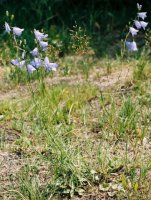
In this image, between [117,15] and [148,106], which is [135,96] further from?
[117,15]

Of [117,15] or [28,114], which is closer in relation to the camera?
[28,114]

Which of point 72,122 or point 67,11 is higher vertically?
point 67,11

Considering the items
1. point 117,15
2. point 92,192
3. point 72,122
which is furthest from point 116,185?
point 117,15

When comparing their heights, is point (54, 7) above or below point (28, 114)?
above

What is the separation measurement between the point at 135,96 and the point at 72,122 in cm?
71

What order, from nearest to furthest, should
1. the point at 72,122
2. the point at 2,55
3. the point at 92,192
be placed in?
the point at 92,192 < the point at 72,122 < the point at 2,55


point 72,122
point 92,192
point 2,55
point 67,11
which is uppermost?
point 67,11

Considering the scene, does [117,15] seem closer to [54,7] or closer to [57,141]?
[54,7]

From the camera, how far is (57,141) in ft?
10.7

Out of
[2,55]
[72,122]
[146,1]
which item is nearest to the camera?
[72,122]

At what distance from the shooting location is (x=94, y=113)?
13.6 feet

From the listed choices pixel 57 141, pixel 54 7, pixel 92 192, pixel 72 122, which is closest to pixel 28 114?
pixel 72 122

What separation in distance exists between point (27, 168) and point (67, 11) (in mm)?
3761

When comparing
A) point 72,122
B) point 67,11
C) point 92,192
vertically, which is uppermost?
point 67,11
